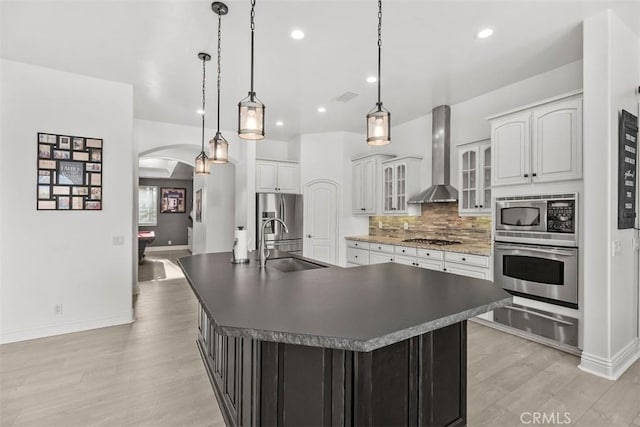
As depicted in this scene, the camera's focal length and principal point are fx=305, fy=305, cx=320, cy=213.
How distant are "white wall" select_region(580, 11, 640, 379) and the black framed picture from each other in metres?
11.5

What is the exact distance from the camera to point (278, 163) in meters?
5.98

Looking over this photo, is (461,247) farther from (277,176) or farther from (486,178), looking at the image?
(277,176)

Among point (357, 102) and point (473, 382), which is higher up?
point (357, 102)

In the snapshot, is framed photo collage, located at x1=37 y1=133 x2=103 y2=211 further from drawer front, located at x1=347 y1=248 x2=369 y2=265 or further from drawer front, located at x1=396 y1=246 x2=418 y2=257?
drawer front, located at x1=396 y1=246 x2=418 y2=257

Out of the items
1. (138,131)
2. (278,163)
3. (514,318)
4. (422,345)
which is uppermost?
(138,131)

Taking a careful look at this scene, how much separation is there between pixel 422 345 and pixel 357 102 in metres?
3.68

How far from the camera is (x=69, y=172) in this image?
3.50 m

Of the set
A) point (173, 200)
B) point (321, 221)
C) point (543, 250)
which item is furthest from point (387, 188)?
point (173, 200)

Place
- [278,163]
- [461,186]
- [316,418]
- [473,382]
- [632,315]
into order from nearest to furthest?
[316,418]
[473,382]
[632,315]
[461,186]
[278,163]

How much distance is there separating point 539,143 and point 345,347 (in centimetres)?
316

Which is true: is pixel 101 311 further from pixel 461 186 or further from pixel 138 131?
pixel 461 186

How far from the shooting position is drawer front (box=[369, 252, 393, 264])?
484cm

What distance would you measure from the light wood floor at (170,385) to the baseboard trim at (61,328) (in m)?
0.11

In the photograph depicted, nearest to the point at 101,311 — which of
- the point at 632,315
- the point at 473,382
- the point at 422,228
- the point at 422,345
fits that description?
the point at 422,345
